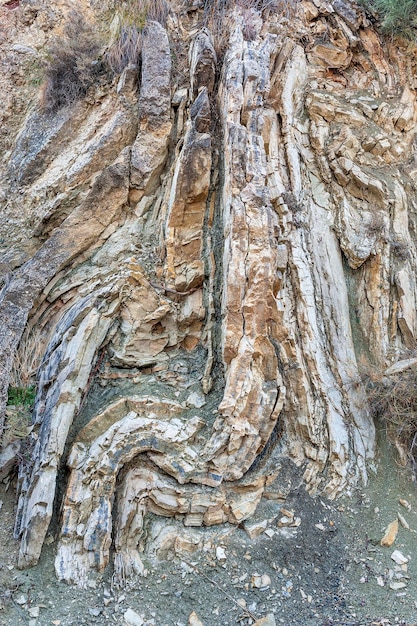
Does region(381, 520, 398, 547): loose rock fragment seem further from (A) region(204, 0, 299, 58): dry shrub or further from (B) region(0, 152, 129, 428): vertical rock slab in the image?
(A) region(204, 0, 299, 58): dry shrub

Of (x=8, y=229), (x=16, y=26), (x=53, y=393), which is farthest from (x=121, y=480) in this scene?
(x=16, y=26)

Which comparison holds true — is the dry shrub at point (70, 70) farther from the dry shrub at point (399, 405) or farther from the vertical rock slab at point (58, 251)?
the dry shrub at point (399, 405)

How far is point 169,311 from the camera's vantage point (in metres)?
5.42

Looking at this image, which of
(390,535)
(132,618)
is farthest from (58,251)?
(390,535)

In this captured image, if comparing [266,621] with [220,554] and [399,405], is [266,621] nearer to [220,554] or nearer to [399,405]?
[220,554]

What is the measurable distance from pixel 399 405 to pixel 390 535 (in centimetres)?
137

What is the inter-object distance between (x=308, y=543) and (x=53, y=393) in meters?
3.05

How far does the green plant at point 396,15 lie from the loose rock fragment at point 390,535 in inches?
299

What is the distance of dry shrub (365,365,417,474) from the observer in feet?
16.5

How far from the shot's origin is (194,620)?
3.87m

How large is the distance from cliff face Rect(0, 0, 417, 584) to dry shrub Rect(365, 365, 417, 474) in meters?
0.17

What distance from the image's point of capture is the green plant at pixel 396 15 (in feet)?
23.9

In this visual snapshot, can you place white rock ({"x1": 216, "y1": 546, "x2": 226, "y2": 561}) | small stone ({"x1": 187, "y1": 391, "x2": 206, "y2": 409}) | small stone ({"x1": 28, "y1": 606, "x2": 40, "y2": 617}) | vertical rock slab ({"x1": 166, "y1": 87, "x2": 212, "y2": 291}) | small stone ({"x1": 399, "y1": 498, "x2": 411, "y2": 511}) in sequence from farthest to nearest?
vertical rock slab ({"x1": 166, "y1": 87, "x2": 212, "y2": 291}) < small stone ({"x1": 187, "y1": 391, "x2": 206, "y2": 409}) < small stone ({"x1": 399, "y1": 498, "x2": 411, "y2": 511}) < white rock ({"x1": 216, "y1": 546, "x2": 226, "y2": 561}) < small stone ({"x1": 28, "y1": 606, "x2": 40, "y2": 617})

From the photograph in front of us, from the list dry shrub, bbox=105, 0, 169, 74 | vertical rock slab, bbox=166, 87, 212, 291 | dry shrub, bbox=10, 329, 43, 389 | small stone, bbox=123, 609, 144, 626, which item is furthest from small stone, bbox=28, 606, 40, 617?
dry shrub, bbox=105, 0, 169, 74
